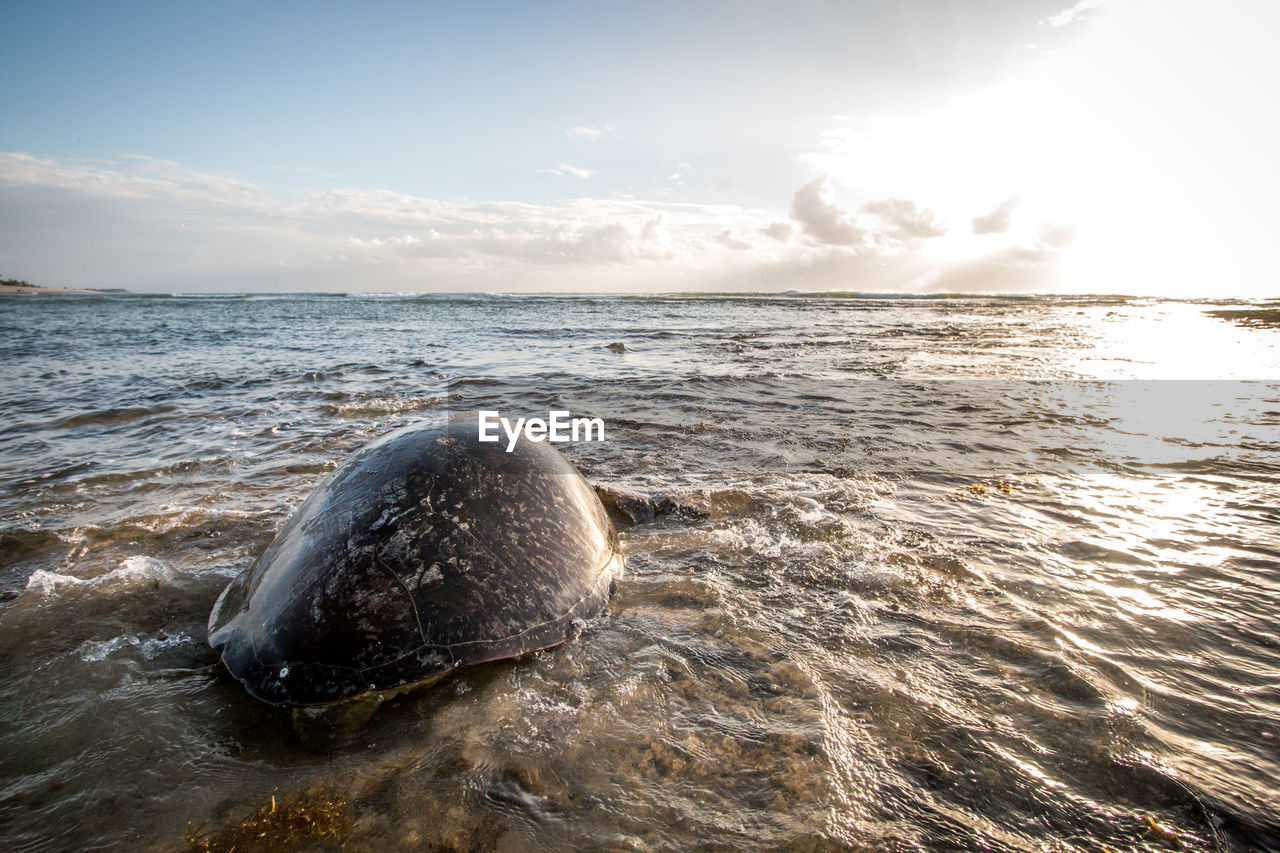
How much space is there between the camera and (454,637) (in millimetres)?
2166

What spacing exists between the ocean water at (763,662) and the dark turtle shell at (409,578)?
15 cm

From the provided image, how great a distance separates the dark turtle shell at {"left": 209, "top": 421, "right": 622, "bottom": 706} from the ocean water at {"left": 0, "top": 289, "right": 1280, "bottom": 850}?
0.15 meters

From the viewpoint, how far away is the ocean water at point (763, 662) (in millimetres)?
1655

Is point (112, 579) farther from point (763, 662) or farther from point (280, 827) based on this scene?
point (763, 662)

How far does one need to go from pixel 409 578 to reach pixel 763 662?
57.6 inches

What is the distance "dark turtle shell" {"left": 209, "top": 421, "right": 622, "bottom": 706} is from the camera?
2.07 metres

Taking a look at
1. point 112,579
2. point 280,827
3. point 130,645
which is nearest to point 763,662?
point 280,827

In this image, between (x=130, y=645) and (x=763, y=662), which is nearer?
(x=763, y=662)

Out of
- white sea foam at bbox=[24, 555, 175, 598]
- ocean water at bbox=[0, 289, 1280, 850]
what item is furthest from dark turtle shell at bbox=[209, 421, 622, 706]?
white sea foam at bbox=[24, 555, 175, 598]

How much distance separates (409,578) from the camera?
2172 millimetres

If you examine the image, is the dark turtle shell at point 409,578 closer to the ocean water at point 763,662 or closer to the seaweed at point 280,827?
the ocean water at point 763,662

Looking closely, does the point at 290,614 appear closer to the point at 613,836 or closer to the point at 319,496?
the point at 319,496
